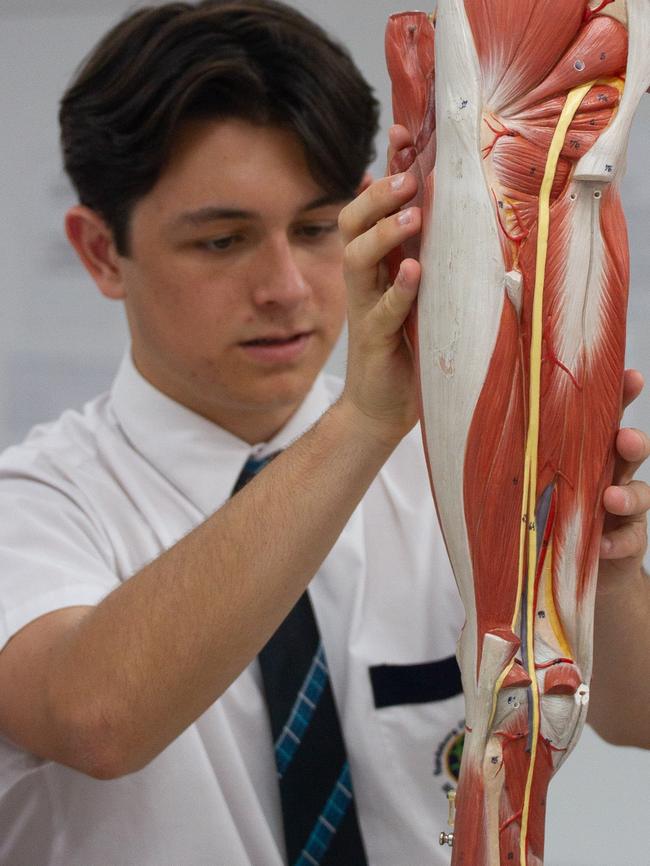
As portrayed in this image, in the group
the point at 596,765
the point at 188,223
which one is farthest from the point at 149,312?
the point at 596,765

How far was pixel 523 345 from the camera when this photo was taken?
785mm

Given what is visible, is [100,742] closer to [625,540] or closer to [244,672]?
[244,672]

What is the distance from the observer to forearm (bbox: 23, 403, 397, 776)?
3.00ft

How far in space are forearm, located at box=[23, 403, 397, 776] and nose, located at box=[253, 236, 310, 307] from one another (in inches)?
10.4

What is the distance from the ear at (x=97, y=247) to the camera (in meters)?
1.30

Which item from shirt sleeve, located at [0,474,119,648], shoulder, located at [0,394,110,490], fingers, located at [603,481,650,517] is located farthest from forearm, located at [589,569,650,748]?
shoulder, located at [0,394,110,490]

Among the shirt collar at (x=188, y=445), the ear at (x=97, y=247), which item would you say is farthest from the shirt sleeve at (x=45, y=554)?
the ear at (x=97, y=247)

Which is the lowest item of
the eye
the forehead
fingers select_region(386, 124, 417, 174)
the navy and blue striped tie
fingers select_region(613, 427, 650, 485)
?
the navy and blue striped tie

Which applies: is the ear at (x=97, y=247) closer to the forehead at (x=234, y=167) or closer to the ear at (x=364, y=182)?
the forehead at (x=234, y=167)

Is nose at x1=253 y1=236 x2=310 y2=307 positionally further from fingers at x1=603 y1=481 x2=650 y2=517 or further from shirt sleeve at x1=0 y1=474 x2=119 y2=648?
fingers at x1=603 y1=481 x2=650 y2=517

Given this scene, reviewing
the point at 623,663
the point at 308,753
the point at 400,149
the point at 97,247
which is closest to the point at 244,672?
the point at 308,753

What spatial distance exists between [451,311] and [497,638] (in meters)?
0.21

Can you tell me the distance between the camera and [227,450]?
4.19 ft

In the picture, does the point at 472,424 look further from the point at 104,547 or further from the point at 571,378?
the point at 104,547
